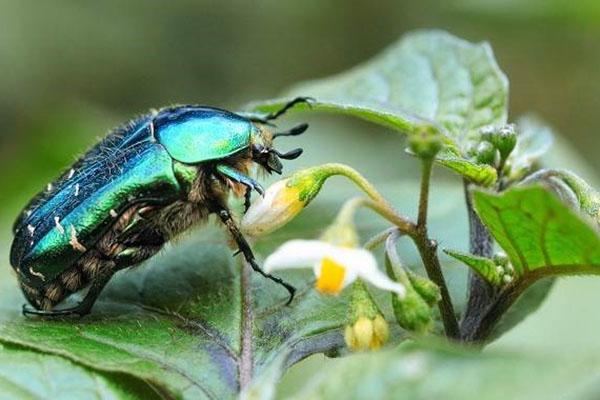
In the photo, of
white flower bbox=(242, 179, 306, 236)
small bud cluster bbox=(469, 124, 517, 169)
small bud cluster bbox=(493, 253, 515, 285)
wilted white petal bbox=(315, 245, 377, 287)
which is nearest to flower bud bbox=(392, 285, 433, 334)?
wilted white petal bbox=(315, 245, 377, 287)

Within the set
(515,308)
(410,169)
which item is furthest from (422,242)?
(410,169)

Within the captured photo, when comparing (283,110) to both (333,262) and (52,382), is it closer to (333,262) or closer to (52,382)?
(333,262)

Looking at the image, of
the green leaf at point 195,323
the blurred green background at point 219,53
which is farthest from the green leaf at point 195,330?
the blurred green background at point 219,53

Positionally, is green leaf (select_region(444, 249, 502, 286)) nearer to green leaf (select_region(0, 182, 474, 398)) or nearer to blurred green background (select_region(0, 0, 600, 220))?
green leaf (select_region(0, 182, 474, 398))

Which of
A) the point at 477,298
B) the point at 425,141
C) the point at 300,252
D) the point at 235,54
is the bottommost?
the point at 235,54

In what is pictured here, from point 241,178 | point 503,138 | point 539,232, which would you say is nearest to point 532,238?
point 539,232

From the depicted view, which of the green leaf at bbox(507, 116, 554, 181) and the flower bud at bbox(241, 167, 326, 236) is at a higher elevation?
the flower bud at bbox(241, 167, 326, 236)
